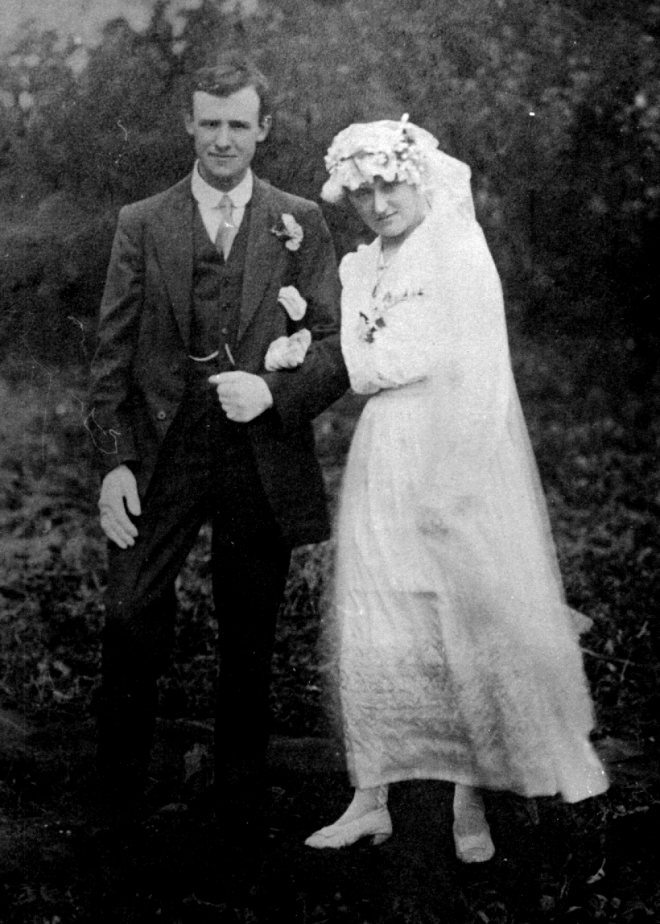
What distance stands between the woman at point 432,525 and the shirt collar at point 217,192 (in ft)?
0.90

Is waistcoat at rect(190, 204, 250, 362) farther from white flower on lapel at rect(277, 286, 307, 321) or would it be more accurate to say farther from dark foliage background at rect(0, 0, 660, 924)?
dark foliage background at rect(0, 0, 660, 924)

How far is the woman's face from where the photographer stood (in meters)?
4.22

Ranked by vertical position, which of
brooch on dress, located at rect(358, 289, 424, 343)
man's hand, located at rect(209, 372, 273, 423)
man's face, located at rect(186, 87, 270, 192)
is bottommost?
man's hand, located at rect(209, 372, 273, 423)

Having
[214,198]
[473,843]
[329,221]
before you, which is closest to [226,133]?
[214,198]

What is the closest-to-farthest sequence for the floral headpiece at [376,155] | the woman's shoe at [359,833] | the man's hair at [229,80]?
the floral headpiece at [376,155] → the woman's shoe at [359,833] → the man's hair at [229,80]

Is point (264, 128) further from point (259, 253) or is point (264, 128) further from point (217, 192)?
point (259, 253)

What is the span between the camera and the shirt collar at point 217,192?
431 centimetres

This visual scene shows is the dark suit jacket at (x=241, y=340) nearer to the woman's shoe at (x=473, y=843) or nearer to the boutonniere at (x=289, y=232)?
the boutonniere at (x=289, y=232)

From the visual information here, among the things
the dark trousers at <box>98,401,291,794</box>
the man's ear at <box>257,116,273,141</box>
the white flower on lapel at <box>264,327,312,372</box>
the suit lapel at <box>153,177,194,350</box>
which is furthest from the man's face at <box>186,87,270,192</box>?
the dark trousers at <box>98,401,291,794</box>

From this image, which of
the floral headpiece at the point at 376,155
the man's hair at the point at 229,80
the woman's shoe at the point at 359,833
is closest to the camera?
the floral headpiece at the point at 376,155

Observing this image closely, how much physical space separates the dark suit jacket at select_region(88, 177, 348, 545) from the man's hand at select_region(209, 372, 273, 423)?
0.11ft

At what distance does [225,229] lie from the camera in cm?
427

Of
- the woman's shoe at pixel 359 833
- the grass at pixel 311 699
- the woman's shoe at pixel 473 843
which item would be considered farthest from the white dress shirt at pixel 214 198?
the woman's shoe at pixel 473 843

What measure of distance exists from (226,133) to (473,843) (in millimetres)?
2565
